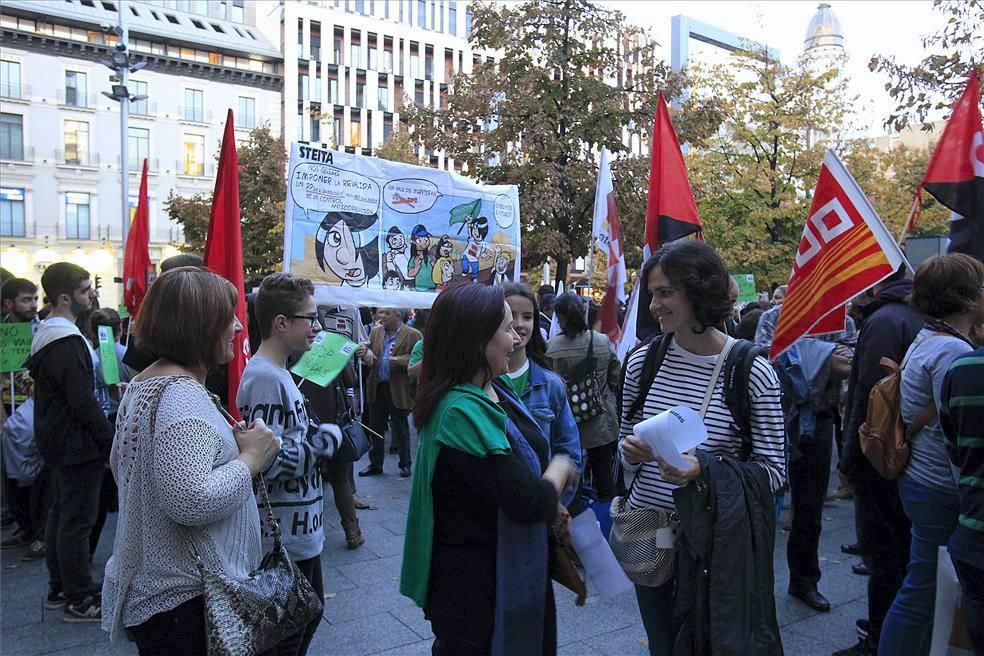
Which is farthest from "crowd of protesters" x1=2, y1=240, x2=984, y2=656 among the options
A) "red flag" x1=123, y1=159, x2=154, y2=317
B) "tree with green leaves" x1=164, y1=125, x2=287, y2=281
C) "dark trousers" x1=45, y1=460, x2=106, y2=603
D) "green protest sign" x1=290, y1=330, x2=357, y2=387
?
"tree with green leaves" x1=164, y1=125, x2=287, y2=281

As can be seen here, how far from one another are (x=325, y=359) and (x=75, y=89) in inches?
1986

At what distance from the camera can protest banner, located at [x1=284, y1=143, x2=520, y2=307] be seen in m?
5.36

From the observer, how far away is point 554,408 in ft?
13.1

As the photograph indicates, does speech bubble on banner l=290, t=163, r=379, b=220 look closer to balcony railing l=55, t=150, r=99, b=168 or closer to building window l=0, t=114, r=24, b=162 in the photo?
building window l=0, t=114, r=24, b=162

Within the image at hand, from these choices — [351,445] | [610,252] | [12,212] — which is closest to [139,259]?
[610,252]

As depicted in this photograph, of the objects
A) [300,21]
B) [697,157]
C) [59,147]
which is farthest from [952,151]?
[300,21]

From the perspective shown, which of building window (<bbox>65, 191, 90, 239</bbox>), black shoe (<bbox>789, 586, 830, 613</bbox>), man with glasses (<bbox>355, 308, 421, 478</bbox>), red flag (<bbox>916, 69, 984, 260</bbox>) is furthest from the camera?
building window (<bbox>65, 191, 90, 239</bbox>)

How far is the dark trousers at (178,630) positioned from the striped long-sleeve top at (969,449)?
246cm

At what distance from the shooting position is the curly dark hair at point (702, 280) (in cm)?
271

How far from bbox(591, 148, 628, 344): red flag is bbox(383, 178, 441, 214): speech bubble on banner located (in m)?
1.45

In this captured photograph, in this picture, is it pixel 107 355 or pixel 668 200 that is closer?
pixel 668 200

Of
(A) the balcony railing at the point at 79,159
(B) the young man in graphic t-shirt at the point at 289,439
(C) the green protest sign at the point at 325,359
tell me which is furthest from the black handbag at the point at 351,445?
(A) the balcony railing at the point at 79,159

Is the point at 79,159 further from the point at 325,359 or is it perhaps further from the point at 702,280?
the point at 702,280

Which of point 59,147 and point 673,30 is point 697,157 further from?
point 673,30
